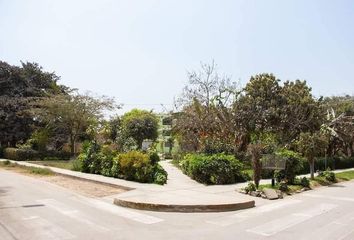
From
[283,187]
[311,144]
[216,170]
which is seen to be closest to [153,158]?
[216,170]

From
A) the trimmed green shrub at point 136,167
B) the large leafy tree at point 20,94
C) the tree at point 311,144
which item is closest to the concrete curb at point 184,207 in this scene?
the trimmed green shrub at point 136,167

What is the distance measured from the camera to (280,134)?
31.0 metres

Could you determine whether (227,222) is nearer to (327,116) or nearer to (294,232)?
(294,232)

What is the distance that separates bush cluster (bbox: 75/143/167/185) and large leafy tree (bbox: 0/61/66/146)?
55.8ft

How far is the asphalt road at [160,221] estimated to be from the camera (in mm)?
8703

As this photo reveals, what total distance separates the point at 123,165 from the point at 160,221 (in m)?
8.79

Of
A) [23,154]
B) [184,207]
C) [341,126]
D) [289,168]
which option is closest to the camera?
[184,207]

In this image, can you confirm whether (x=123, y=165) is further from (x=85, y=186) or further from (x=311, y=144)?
(x=311, y=144)

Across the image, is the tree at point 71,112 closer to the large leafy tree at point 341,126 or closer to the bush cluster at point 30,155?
the bush cluster at point 30,155

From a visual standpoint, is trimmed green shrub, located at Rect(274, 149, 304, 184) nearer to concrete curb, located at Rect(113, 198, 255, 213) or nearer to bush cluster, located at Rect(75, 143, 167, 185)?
bush cluster, located at Rect(75, 143, 167, 185)

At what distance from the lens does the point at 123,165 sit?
740 inches

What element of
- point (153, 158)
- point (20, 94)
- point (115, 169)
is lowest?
point (115, 169)

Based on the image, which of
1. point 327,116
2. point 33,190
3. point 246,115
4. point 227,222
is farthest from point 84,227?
point 327,116

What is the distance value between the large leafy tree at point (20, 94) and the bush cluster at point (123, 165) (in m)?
17.0
